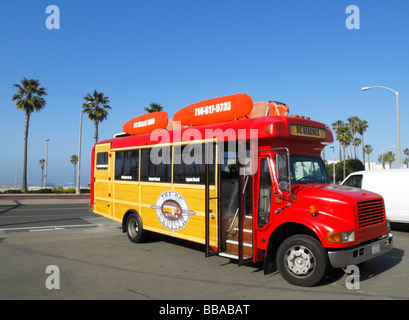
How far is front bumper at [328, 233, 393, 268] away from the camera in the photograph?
5.06m

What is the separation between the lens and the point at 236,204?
696cm

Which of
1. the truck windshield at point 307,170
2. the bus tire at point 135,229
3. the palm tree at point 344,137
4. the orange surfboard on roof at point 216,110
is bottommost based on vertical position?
the bus tire at point 135,229

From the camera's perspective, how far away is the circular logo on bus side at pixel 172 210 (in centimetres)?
750

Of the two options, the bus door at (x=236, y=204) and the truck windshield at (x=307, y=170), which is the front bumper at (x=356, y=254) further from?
the bus door at (x=236, y=204)

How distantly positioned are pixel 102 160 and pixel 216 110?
17.1 feet

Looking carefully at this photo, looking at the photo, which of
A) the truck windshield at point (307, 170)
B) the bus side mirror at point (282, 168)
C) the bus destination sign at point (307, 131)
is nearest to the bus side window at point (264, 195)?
the bus side mirror at point (282, 168)

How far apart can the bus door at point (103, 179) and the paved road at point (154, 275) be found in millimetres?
1493

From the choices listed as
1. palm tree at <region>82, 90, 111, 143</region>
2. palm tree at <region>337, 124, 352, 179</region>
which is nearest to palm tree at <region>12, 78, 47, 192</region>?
palm tree at <region>82, 90, 111, 143</region>

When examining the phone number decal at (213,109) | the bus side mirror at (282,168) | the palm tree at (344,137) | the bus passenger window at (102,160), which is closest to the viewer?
the bus side mirror at (282,168)

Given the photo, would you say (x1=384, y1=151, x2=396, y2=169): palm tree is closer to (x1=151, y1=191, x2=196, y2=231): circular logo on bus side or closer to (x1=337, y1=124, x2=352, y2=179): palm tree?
(x1=337, y1=124, x2=352, y2=179): palm tree

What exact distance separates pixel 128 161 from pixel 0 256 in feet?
12.9

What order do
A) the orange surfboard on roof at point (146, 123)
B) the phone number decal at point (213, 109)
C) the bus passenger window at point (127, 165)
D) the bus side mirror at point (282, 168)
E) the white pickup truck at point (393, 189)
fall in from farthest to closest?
the white pickup truck at point (393, 189) < the bus passenger window at point (127, 165) < the orange surfboard on roof at point (146, 123) < the phone number decal at point (213, 109) < the bus side mirror at point (282, 168)
